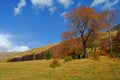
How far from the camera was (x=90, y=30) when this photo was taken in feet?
195

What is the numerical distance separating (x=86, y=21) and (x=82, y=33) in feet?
9.78

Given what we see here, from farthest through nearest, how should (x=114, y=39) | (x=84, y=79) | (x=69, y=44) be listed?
1. (x=114, y=39)
2. (x=69, y=44)
3. (x=84, y=79)

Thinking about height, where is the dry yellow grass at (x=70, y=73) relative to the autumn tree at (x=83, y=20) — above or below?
below

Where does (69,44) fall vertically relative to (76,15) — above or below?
below

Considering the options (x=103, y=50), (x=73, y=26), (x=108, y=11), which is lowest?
(x=103, y=50)

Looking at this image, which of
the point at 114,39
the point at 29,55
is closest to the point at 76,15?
the point at 114,39

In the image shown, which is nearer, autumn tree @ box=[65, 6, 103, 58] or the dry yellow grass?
the dry yellow grass

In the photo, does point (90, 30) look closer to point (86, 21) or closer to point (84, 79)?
point (86, 21)

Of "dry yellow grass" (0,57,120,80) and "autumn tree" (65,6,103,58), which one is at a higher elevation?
"autumn tree" (65,6,103,58)

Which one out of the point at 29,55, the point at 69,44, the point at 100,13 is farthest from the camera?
the point at 29,55

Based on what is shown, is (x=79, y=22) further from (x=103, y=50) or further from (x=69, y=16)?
(x=103, y=50)

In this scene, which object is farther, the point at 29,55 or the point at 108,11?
the point at 29,55

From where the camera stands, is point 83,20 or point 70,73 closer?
point 70,73

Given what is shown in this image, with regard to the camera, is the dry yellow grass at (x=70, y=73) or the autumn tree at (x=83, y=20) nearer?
the dry yellow grass at (x=70, y=73)
